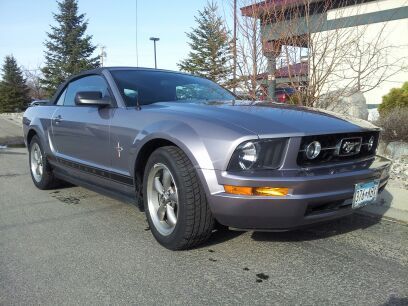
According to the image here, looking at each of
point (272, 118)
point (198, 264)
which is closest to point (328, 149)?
point (272, 118)

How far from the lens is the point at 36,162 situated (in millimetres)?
6023

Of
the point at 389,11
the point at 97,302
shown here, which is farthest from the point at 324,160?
the point at 389,11

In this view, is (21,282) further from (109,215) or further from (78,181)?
(78,181)

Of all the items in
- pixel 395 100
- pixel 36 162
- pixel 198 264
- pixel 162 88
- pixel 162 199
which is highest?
pixel 162 88

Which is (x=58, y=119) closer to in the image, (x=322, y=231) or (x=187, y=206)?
(x=187, y=206)

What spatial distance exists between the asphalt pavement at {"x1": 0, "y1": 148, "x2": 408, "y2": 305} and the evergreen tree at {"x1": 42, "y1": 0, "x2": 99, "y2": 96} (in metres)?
35.7

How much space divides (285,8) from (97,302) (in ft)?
20.3

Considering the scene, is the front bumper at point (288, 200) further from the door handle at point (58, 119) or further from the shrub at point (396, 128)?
the shrub at point (396, 128)

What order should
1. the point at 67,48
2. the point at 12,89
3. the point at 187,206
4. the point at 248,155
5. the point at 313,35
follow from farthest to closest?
the point at 12,89 < the point at 67,48 < the point at 313,35 < the point at 187,206 < the point at 248,155

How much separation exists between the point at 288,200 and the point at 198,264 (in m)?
0.83

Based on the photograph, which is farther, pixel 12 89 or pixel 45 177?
pixel 12 89

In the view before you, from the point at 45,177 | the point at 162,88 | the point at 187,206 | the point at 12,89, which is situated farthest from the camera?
the point at 12,89

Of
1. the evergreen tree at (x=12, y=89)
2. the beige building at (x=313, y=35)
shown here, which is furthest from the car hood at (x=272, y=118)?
the evergreen tree at (x=12, y=89)

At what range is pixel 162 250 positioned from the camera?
137 inches
